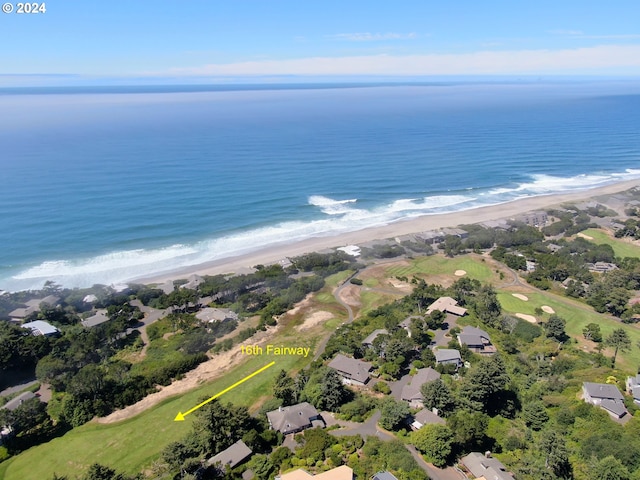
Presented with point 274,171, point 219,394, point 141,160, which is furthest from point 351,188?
point 219,394

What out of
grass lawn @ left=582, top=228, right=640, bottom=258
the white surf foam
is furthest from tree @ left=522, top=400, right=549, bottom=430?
the white surf foam

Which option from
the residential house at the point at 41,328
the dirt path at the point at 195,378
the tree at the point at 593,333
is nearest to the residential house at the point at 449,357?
the tree at the point at 593,333

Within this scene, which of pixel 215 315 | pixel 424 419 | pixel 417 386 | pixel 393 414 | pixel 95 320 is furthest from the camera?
pixel 215 315

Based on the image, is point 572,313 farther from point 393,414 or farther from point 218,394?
point 218,394

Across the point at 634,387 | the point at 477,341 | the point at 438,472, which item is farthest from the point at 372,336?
the point at 634,387

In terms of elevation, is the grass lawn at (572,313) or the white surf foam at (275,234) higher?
the white surf foam at (275,234)

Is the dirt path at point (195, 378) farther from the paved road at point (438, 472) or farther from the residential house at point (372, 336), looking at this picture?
the paved road at point (438, 472)
